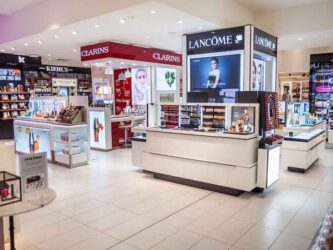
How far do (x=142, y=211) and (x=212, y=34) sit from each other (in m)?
4.62

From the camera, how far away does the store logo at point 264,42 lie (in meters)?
6.78

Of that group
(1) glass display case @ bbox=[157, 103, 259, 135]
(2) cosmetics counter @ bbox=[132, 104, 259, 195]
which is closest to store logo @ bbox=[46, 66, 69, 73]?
(2) cosmetics counter @ bbox=[132, 104, 259, 195]

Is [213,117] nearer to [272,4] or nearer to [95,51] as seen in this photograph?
[272,4]

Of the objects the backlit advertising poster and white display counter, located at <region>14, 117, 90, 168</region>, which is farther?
the backlit advertising poster

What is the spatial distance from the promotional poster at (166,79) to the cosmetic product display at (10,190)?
917 centimetres

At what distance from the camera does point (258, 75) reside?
7.30m

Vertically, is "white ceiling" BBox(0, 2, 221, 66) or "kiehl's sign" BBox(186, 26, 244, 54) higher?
"white ceiling" BBox(0, 2, 221, 66)

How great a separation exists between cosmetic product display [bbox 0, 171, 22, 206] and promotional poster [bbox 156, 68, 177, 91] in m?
9.17

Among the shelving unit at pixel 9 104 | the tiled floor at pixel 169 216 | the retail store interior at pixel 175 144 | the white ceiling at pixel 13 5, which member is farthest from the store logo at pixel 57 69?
the tiled floor at pixel 169 216

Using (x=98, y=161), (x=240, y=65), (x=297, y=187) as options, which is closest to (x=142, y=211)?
(x=297, y=187)

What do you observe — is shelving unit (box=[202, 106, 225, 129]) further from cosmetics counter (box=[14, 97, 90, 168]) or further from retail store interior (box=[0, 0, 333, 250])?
cosmetics counter (box=[14, 97, 90, 168])

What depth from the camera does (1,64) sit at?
10.5 m

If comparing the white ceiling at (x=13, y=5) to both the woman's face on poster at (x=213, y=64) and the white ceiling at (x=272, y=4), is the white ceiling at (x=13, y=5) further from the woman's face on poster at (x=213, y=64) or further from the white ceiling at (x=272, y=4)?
the white ceiling at (x=272, y=4)

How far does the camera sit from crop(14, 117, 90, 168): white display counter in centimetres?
677
